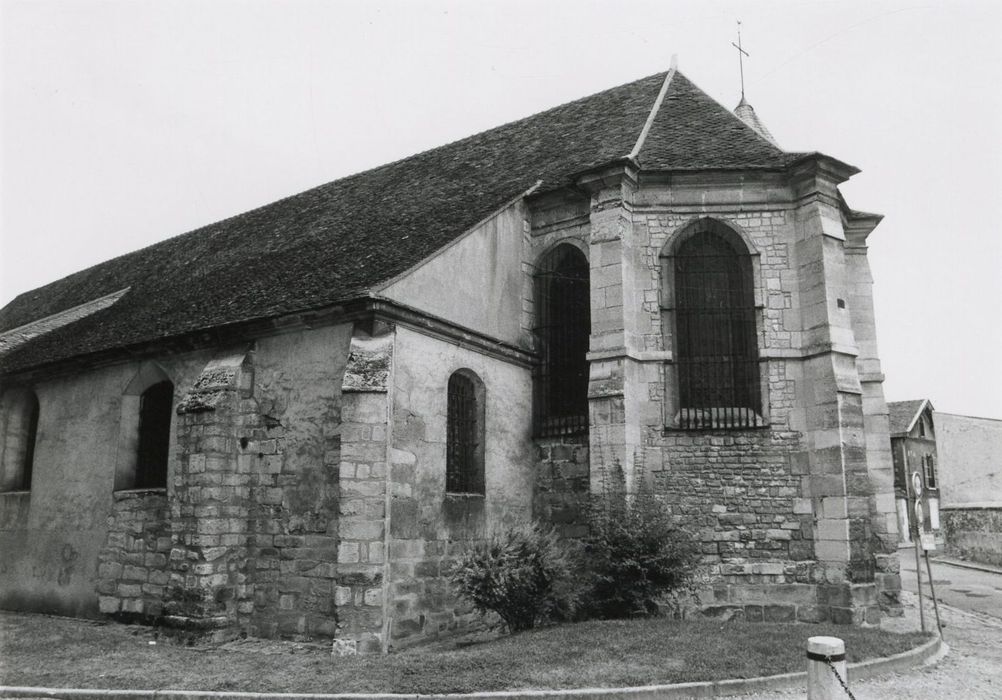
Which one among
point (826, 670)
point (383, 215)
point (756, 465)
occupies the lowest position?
point (826, 670)

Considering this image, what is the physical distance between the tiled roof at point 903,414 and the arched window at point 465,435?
29.8 m

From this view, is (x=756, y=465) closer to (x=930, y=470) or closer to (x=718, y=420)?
(x=718, y=420)

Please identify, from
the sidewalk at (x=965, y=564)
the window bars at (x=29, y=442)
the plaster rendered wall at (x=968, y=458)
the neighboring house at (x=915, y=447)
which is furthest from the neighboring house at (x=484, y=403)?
the plaster rendered wall at (x=968, y=458)

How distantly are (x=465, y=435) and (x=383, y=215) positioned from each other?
5.21 metres

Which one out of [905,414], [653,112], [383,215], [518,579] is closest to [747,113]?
[653,112]

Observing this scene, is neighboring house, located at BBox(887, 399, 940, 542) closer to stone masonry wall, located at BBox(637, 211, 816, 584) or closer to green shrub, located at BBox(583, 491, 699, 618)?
stone masonry wall, located at BBox(637, 211, 816, 584)

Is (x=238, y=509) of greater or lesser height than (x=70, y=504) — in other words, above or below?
below

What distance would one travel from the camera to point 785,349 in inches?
503

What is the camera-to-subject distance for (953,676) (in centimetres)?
887

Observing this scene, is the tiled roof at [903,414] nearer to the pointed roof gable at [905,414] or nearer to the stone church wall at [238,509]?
the pointed roof gable at [905,414]

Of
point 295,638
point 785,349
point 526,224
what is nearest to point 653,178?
point 526,224

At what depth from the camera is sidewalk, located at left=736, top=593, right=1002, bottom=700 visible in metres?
7.84

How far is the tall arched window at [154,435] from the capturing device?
14.1 m

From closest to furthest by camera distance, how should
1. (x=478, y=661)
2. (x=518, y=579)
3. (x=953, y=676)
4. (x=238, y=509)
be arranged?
(x=478, y=661) < (x=953, y=676) < (x=518, y=579) < (x=238, y=509)
